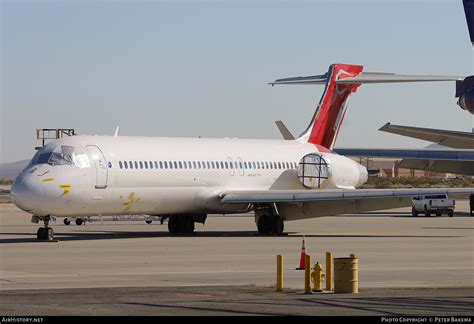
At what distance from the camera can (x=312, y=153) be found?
43469 mm

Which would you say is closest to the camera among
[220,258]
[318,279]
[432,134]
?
[318,279]

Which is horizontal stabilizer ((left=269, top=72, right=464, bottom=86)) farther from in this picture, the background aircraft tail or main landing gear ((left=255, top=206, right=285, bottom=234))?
main landing gear ((left=255, top=206, right=285, bottom=234))

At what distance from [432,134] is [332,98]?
445 inches

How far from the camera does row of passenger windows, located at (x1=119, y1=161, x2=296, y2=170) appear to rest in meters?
36.5

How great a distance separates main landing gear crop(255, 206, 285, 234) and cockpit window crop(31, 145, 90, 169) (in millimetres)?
7700

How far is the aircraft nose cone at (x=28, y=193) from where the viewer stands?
108 feet

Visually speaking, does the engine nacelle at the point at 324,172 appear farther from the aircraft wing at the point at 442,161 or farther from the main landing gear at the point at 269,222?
the aircraft wing at the point at 442,161

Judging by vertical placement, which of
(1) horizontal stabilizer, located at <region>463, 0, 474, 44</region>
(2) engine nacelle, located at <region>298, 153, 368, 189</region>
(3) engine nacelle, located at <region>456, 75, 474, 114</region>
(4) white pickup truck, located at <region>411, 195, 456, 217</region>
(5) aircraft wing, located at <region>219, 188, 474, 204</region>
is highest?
(1) horizontal stabilizer, located at <region>463, 0, 474, 44</region>

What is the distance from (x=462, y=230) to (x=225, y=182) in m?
9.62

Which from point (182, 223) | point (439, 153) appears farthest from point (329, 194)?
point (439, 153)

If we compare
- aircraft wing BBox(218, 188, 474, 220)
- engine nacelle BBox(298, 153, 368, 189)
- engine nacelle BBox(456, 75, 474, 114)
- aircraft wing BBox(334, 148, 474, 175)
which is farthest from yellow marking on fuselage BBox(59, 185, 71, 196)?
aircraft wing BBox(334, 148, 474, 175)

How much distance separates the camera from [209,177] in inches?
1563

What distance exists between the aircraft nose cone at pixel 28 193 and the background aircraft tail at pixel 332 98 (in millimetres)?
15116

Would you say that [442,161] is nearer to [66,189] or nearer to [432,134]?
[432,134]
